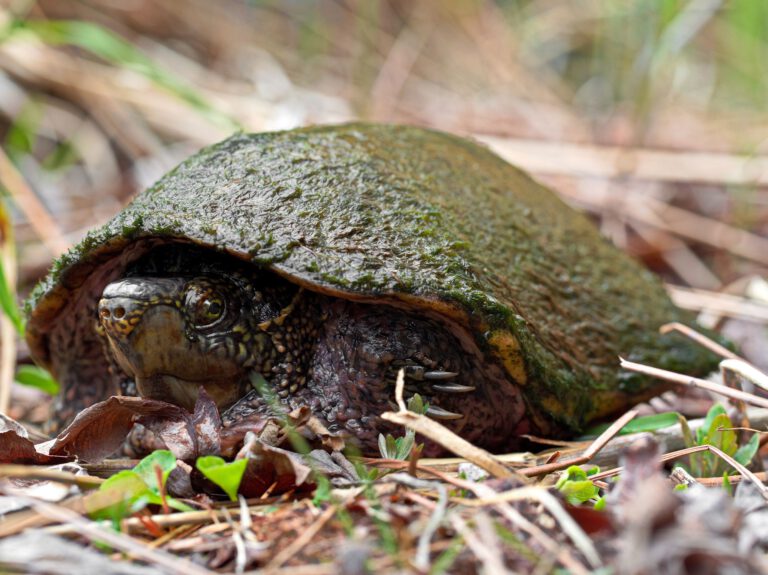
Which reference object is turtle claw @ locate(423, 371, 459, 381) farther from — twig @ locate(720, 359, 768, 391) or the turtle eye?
twig @ locate(720, 359, 768, 391)

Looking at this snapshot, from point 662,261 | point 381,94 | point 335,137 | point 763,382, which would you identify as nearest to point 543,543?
point 763,382

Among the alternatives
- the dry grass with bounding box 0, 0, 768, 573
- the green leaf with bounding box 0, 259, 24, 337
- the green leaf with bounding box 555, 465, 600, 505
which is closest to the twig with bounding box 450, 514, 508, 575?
the dry grass with bounding box 0, 0, 768, 573

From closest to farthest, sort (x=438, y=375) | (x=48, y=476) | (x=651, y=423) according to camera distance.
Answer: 1. (x=48, y=476)
2. (x=438, y=375)
3. (x=651, y=423)

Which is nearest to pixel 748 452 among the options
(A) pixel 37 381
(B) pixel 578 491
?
(B) pixel 578 491

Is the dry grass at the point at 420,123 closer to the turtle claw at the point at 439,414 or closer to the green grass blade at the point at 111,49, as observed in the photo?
the green grass blade at the point at 111,49

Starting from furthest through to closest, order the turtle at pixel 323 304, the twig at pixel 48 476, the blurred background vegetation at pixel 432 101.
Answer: the blurred background vegetation at pixel 432 101
the turtle at pixel 323 304
the twig at pixel 48 476

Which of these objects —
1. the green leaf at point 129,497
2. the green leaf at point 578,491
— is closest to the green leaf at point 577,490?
the green leaf at point 578,491

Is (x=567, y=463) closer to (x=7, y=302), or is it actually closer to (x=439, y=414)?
(x=439, y=414)
